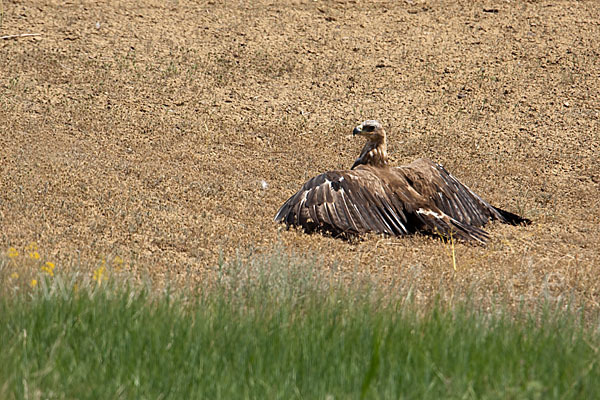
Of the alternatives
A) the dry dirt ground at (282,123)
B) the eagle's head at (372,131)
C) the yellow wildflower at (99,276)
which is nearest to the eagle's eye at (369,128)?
the eagle's head at (372,131)

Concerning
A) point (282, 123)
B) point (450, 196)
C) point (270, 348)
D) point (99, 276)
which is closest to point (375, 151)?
point (450, 196)

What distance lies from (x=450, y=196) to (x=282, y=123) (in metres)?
4.65

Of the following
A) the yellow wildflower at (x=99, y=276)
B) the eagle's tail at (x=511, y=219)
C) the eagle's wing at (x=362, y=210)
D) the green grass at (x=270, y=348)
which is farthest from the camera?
the eagle's tail at (x=511, y=219)

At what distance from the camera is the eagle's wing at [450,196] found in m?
7.89

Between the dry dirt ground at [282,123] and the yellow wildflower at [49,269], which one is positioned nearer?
the yellow wildflower at [49,269]

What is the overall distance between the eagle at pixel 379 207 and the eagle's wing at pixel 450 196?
1cm

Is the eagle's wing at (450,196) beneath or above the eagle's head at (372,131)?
beneath

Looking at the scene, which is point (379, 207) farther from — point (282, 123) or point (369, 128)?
point (282, 123)

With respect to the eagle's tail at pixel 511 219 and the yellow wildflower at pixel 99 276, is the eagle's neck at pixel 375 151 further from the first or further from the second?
the yellow wildflower at pixel 99 276

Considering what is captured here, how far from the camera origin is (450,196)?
8016mm

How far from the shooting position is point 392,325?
13.8 ft

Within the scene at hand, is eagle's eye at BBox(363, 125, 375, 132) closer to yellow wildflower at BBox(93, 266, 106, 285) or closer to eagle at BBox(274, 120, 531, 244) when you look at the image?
eagle at BBox(274, 120, 531, 244)

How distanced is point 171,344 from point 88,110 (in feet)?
28.6

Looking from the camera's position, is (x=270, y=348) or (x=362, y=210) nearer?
(x=270, y=348)
